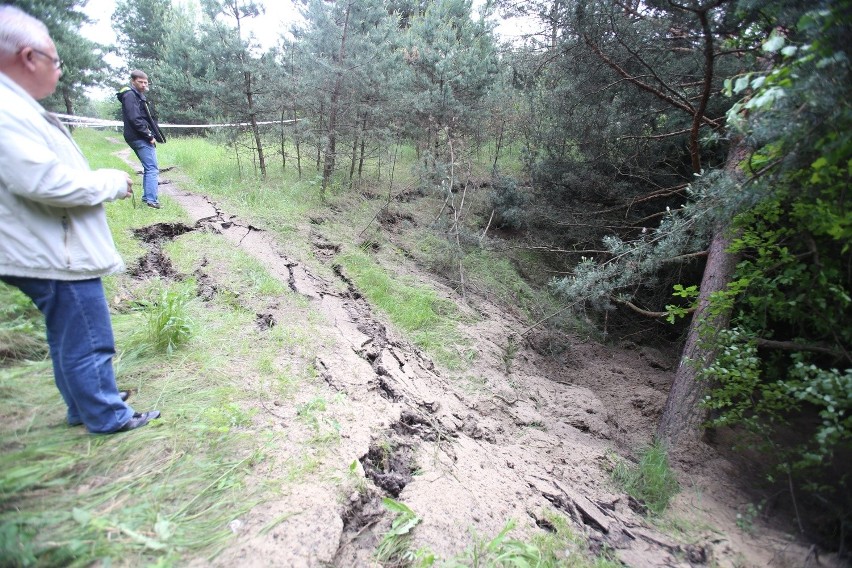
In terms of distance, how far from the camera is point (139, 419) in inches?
91.5

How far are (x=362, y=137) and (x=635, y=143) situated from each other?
18.0 feet

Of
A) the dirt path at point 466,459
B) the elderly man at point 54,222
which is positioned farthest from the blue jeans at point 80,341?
the dirt path at point 466,459

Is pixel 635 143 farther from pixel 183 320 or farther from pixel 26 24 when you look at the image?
pixel 26 24

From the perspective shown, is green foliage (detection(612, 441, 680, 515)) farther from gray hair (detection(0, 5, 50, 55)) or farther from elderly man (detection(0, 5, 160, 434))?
gray hair (detection(0, 5, 50, 55))

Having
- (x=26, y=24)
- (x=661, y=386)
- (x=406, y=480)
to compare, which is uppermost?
(x=26, y=24)

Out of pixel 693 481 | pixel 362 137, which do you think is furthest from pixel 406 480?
pixel 362 137

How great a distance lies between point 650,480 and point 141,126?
294 inches

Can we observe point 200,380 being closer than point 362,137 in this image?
Yes

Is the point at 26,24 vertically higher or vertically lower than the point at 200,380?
higher

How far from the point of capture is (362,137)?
365 inches

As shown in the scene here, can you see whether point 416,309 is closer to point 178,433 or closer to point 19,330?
point 178,433

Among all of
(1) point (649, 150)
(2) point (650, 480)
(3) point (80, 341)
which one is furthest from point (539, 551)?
(1) point (649, 150)

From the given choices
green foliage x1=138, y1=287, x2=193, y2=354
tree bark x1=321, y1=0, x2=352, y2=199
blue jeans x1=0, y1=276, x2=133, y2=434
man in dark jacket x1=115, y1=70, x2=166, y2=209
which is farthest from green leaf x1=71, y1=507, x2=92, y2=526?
tree bark x1=321, y1=0, x2=352, y2=199

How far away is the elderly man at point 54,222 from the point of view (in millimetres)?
1690
